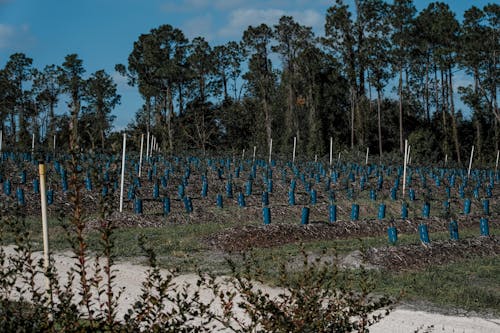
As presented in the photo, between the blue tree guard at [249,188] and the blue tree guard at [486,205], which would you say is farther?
the blue tree guard at [249,188]

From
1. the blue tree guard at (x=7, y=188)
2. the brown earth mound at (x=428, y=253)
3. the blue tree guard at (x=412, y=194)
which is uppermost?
the blue tree guard at (x=7, y=188)

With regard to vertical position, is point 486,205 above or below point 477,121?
below

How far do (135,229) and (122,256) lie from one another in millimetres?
3137

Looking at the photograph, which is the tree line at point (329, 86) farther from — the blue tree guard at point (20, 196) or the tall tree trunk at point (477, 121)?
the blue tree guard at point (20, 196)

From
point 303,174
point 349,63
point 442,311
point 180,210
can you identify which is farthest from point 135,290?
point 349,63

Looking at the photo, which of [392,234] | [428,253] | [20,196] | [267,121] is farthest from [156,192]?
[267,121]

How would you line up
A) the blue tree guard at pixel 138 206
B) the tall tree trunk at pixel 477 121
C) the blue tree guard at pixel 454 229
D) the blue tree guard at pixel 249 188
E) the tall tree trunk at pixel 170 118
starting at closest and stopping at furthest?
the blue tree guard at pixel 454 229 → the blue tree guard at pixel 138 206 → the blue tree guard at pixel 249 188 → the tall tree trunk at pixel 170 118 → the tall tree trunk at pixel 477 121

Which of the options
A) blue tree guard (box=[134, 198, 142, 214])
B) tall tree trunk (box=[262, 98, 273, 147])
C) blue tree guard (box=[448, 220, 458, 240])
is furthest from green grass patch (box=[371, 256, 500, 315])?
tall tree trunk (box=[262, 98, 273, 147])

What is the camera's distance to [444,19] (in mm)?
38031

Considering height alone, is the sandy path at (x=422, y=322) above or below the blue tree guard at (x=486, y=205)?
below

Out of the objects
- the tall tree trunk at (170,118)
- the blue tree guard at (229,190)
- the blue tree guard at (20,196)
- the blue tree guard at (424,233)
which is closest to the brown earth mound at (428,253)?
the blue tree guard at (424,233)

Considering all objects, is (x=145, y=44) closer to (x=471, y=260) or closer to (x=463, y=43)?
(x=463, y=43)

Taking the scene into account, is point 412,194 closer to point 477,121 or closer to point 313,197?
point 313,197

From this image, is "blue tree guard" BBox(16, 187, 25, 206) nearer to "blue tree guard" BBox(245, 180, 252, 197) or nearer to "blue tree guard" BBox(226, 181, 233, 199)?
"blue tree guard" BBox(226, 181, 233, 199)
